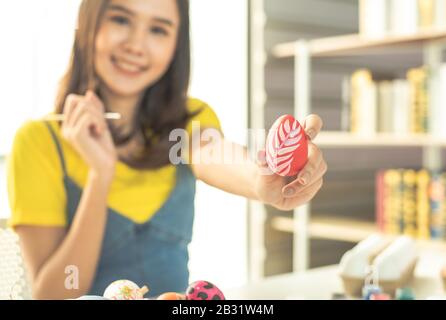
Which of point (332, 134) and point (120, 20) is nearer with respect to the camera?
point (120, 20)

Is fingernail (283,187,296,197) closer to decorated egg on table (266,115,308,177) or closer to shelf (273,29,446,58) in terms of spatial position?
decorated egg on table (266,115,308,177)

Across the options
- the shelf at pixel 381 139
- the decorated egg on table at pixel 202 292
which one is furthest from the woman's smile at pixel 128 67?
the shelf at pixel 381 139

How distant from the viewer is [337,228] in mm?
2182

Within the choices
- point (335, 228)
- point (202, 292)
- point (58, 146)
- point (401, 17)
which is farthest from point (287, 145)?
point (335, 228)

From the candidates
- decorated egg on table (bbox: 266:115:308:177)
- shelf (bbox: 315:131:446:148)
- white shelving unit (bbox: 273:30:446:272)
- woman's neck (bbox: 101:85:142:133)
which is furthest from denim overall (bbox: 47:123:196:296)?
white shelving unit (bbox: 273:30:446:272)

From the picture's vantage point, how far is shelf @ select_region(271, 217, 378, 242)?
2.13m

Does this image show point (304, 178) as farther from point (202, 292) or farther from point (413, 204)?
point (413, 204)

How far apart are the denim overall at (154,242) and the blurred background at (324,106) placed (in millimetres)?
31

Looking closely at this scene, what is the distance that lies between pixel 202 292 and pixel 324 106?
1.76 meters

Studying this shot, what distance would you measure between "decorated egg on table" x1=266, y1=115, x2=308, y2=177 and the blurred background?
0.29 m
